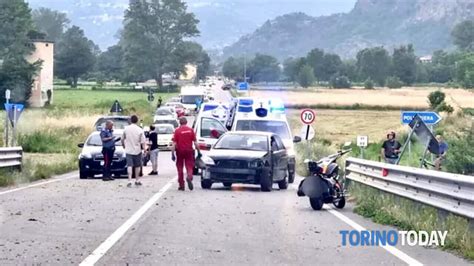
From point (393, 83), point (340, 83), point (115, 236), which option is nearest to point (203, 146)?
point (115, 236)

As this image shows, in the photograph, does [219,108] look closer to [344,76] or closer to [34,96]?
[34,96]

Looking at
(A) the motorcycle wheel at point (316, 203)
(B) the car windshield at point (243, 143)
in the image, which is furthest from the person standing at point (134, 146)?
(A) the motorcycle wheel at point (316, 203)

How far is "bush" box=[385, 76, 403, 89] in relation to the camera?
118625mm

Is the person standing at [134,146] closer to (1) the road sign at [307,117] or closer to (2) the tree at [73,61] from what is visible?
(1) the road sign at [307,117]

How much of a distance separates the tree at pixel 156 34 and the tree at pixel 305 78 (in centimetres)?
3683

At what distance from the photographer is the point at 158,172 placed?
30.2m

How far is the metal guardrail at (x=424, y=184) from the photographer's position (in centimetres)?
1259

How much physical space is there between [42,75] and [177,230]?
87.0m

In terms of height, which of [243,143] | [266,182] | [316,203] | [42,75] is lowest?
[266,182]

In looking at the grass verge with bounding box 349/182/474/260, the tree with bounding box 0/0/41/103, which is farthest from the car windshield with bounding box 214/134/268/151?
the tree with bounding box 0/0/41/103

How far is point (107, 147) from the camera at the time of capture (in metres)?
25.9

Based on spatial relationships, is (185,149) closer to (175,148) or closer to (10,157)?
(175,148)

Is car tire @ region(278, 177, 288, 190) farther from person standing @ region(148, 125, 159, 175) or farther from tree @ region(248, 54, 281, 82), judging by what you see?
tree @ region(248, 54, 281, 82)

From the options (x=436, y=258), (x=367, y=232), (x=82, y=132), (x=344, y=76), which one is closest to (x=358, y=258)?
(x=436, y=258)
